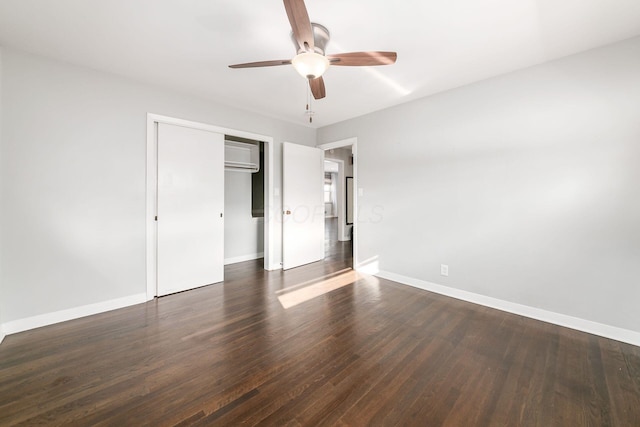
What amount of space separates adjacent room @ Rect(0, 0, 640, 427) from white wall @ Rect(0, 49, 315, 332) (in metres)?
0.02

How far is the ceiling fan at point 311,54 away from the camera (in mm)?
1386

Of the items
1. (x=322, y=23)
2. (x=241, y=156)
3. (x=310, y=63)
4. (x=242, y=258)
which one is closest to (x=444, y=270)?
(x=310, y=63)

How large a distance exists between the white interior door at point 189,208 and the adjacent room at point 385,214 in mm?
26

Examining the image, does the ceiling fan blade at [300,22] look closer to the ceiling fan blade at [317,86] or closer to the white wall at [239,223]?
the ceiling fan blade at [317,86]

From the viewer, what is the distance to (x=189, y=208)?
322 centimetres

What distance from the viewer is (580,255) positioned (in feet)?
7.33

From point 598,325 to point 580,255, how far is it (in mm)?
602

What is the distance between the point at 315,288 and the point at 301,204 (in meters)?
1.59

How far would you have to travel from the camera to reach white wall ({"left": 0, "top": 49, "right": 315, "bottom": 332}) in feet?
7.14

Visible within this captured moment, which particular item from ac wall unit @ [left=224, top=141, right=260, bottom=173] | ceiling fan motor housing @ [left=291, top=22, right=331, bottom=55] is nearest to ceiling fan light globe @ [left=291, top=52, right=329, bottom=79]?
ceiling fan motor housing @ [left=291, top=22, right=331, bottom=55]

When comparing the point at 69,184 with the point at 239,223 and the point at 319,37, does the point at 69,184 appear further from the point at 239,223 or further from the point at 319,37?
the point at 319,37

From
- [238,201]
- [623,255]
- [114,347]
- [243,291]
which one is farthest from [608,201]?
[238,201]

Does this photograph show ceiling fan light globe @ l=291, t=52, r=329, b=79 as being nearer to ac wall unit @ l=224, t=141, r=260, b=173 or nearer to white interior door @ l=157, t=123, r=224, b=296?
white interior door @ l=157, t=123, r=224, b=296

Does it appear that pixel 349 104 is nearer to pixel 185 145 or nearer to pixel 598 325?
pixel 185 145
